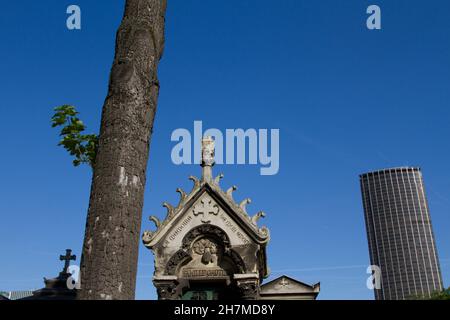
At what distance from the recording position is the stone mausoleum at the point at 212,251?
42.6 feet

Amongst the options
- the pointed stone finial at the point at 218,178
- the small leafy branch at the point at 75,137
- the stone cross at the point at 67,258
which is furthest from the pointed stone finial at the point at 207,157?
the small leafy branch at the point at 75,137

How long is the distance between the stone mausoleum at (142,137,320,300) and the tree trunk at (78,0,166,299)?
871 centimetres

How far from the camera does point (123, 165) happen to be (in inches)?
178

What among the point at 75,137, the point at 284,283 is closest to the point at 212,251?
the point at 284,283

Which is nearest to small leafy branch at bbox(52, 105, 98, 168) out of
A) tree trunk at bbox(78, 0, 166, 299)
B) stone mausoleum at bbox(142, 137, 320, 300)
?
tree trunk at bbox(78, 0, 166, 299)

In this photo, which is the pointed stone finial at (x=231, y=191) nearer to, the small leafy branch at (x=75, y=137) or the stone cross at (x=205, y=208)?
the stone cross at (x=205, y=208)

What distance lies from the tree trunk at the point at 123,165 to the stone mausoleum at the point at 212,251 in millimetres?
8707

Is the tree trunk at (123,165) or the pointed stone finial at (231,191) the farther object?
the pointed stone finial at (231,191)

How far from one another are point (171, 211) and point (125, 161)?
9.43 meters

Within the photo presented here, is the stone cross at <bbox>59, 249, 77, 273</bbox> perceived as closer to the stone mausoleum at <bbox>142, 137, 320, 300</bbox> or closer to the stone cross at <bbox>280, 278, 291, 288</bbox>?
the stone mausoleum at <bbox>142, 137, 320, 300</bbox>

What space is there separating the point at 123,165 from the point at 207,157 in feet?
33.0

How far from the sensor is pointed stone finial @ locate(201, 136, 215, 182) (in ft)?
46.7
